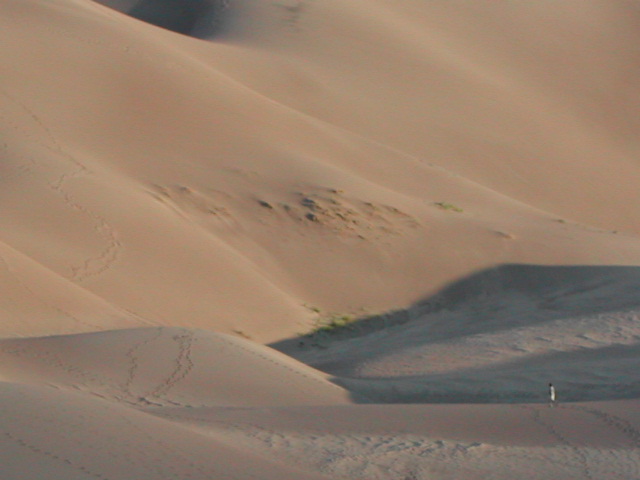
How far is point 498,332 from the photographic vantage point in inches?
401

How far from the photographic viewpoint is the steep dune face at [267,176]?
10961 millimetres

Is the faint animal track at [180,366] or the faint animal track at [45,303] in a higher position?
the faint animal track at [45,303]

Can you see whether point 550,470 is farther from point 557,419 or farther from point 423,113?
point 423,113

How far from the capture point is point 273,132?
50.5 ft

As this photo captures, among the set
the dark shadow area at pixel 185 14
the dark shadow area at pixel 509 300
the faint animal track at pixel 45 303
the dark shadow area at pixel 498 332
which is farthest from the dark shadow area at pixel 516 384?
the dark shadow area at pixel 185 14

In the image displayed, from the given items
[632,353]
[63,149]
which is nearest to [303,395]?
[632,353]

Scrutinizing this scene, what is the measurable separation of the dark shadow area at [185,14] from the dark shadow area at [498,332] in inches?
566

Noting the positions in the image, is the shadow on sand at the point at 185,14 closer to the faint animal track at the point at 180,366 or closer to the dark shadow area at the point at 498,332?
the dark shadow area at the point at 498,332

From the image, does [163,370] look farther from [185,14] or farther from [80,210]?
[185,14]

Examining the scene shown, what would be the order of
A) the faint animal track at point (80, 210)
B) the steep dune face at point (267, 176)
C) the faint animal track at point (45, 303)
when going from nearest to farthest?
1. the faint animal track at point (45, 303)
2. the faint animal track at point (80, 210)
3. the steep dune face at point (267, 176)

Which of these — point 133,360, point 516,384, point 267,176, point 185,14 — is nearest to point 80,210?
point 267,176

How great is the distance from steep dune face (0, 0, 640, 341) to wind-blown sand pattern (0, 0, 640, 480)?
4cm

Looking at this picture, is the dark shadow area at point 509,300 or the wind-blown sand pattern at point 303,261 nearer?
the wind-blown sand pattern at point 303,261

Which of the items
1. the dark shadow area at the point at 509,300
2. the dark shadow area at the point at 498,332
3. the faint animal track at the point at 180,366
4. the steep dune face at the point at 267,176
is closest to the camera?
the faint animal track at the point at 180,366
